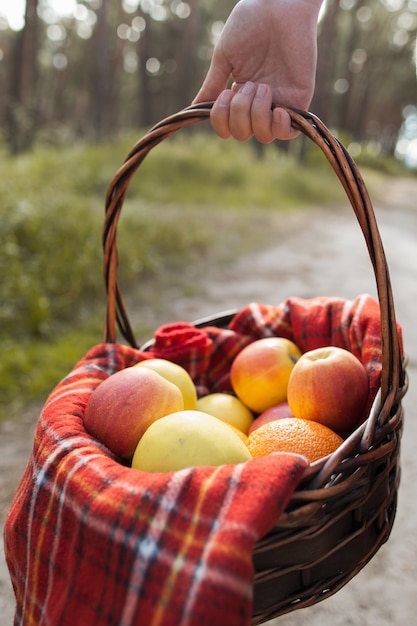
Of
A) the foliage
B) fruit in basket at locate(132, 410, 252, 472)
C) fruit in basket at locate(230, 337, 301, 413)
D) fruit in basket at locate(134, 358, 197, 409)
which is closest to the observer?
fruit in basket at locate(132, 410, 252, 472)

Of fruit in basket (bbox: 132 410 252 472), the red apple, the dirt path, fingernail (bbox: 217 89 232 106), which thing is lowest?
the dirt path

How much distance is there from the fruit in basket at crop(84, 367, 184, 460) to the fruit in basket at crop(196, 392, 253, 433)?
0.26 metres

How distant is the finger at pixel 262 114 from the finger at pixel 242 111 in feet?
0.05

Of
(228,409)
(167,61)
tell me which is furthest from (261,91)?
(167,61)

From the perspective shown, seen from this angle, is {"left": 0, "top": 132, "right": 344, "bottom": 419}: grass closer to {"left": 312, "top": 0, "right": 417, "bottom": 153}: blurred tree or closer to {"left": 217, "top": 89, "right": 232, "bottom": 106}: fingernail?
{"left": 217, "top": 89, "right": 232, "bottom": 106}: fingernail

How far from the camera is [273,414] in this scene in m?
1.44

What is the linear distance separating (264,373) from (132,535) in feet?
2.43

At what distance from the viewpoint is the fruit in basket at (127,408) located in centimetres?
118

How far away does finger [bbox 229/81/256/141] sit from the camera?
1.23 meters

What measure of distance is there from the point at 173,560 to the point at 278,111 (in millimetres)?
873

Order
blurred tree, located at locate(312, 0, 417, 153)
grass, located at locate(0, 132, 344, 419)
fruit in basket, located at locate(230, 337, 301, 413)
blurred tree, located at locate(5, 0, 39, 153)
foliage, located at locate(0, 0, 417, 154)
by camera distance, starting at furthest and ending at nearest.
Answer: blurred tree, located at locate(312, 0, 417, 153) → foliage, located at locate(0, 0, 417, 154) → blurred tree, located at locate(5, 0, 39, 153) → grass, located at locate(0, 132, 344, 419) → fruit in basket, located at locate(230, 337, 301, 413)

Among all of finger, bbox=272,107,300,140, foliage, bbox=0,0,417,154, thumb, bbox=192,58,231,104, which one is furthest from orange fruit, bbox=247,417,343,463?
foliage, bbox=0,0,417,154

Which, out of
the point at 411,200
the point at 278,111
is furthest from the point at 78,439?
the point at 411,200

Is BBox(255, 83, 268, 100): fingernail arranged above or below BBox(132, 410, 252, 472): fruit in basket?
above
